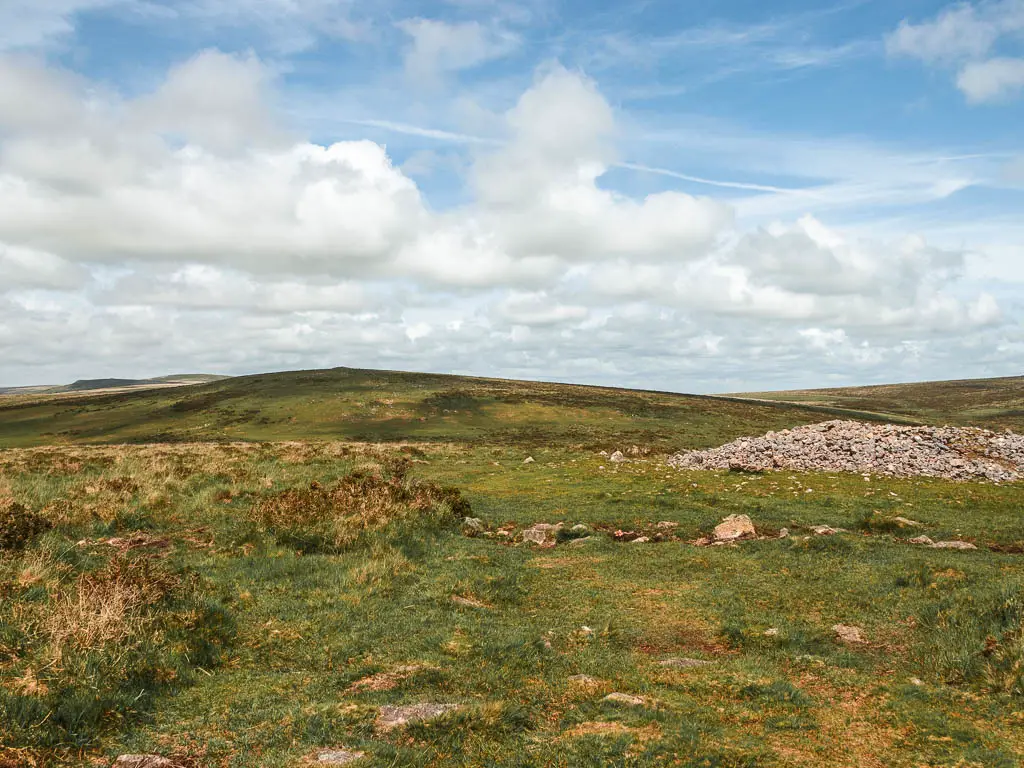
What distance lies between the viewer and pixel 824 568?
52.2 feet

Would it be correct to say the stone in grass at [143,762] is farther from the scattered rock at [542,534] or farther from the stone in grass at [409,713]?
the scattered rock at [542,534]

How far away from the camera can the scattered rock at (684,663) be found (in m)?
10.4

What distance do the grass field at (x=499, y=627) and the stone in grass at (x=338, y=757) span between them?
205 mm

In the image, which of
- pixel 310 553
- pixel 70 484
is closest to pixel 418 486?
pixel 310 553

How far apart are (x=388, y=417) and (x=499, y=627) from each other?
88238 millimetres

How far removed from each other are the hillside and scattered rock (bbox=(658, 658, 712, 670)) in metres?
56.6

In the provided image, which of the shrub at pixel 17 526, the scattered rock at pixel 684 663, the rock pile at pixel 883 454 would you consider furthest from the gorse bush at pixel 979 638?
the rock pile at pixel 883 454

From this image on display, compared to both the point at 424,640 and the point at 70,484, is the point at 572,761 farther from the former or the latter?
the point at 70,484

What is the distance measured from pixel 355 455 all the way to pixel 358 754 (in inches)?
1329

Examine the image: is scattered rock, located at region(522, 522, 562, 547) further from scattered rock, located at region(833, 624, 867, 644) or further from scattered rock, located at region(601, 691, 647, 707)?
scattered rock, located at region(601, 691, 647, 707)

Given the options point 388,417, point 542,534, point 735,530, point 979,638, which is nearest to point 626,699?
point 979,638

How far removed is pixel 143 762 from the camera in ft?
22.6

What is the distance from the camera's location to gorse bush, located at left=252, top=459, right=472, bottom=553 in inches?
684

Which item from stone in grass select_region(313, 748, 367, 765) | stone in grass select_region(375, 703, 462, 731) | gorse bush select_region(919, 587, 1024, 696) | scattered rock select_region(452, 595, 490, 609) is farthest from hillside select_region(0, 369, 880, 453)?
stone in grass select_region(313, 748, 367, 765)
